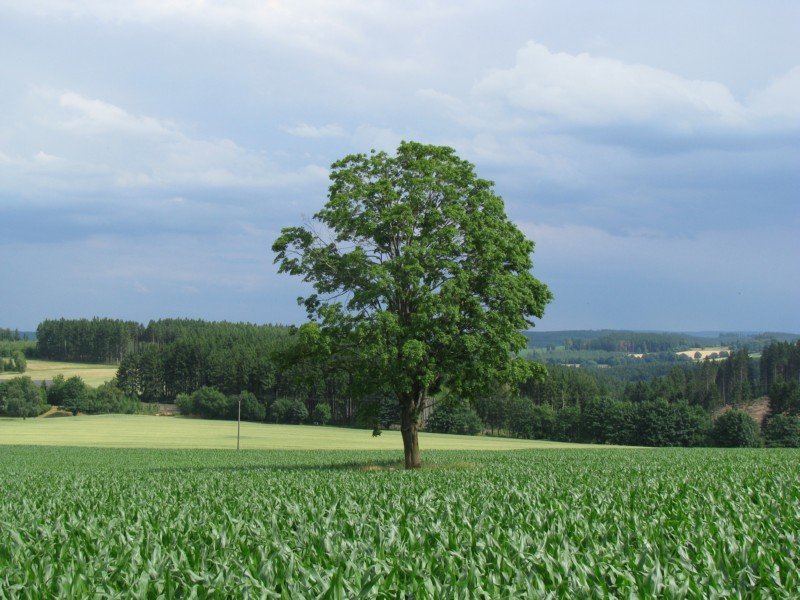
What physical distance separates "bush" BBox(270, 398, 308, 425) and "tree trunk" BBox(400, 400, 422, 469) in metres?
89.7

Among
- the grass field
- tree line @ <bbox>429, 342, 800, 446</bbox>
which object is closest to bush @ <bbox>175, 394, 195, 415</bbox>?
the grass field

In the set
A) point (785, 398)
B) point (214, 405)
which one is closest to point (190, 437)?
point (214, 405)

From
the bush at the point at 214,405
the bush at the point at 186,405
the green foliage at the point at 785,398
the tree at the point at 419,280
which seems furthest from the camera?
the bush at the point at 186,405

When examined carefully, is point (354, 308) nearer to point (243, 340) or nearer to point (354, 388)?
point (354, 388)

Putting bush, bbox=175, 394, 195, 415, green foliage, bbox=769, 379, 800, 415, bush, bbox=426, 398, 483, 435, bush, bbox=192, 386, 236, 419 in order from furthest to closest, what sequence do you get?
bush, bbox=175, 394, 195, 415 < bush, bbox=192, 386, 236, 419 < green foliage, bbox=769, 379, 800, 415 < bush, bbox=426, 398, 483, 435

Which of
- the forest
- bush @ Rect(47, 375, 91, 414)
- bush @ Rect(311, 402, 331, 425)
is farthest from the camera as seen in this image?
bush @ Rect(47, 375, 91, 414)

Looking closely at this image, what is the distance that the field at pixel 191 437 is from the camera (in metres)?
69.5

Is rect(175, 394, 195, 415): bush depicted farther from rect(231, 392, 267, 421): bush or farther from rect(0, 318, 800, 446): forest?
rect(231, 392, 267, 421): bush

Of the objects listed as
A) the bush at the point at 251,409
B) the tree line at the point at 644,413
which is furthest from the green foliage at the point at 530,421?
the bush at the point at 251,409

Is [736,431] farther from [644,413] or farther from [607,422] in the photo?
[607,422]

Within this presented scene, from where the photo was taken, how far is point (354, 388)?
28.7m

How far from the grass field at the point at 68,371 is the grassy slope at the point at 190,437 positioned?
51110mm

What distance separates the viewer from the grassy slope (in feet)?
228

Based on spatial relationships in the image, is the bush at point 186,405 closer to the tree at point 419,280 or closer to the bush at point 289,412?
the bush at point 289,412
